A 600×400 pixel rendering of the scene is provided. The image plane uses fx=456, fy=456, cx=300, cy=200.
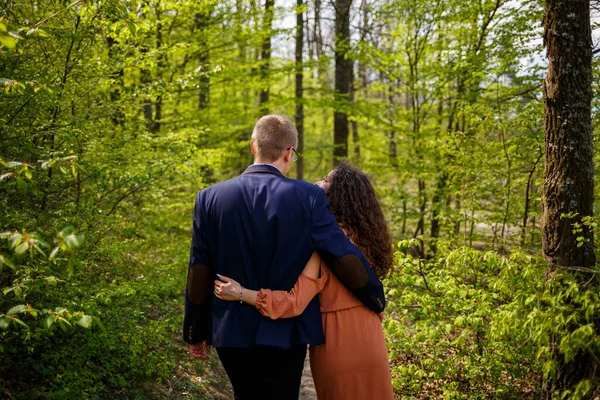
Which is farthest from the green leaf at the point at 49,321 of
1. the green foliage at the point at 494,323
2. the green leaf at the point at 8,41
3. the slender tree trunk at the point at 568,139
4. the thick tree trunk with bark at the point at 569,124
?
the thick tree trunk with bark at the point at 569,124

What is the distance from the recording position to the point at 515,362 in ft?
13.1

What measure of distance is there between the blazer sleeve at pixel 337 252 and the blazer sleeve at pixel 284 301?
190 millimetres

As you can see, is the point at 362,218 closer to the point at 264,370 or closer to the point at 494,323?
the point at 264,370

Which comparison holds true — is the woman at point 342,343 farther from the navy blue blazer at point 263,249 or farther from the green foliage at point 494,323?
the green foliage at point 494,323

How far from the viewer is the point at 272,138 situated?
99.0 inches

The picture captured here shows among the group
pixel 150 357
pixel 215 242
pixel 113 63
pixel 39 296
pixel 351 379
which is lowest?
pixel 150 357

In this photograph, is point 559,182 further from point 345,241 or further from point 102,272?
point 102,272

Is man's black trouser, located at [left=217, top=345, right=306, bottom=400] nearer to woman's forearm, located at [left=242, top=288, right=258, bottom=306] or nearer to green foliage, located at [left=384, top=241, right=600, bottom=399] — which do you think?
woman's forearm, located at [left=242, top=288, right=258, bottom=306]

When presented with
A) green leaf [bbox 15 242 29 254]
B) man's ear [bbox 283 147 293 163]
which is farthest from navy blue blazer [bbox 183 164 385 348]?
green leaf [bbox 15 242 29 254]

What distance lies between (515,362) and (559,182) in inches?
63.6

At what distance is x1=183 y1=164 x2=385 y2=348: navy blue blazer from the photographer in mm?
2355

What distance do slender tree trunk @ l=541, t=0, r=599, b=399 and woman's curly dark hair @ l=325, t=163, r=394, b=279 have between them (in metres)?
1.56

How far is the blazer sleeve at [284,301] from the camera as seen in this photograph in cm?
232

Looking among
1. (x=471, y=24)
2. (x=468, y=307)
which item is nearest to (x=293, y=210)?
(x=468, y=307)
